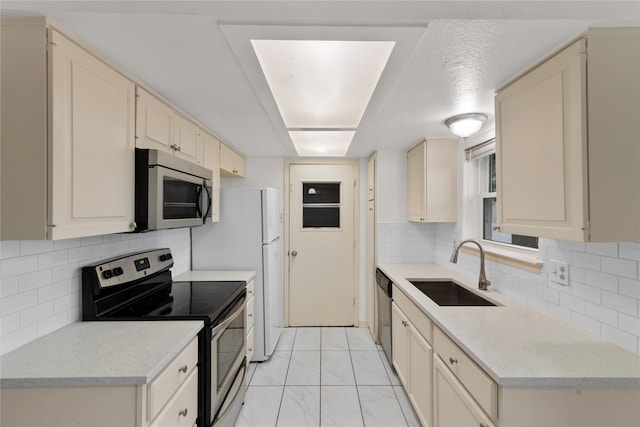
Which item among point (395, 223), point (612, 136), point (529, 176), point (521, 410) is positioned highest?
point (612, 136)

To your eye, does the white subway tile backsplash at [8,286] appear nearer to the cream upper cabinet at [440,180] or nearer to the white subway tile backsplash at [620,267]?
the white subway tile backsplash at [620,267]

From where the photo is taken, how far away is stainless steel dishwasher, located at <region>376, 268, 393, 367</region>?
2525mm

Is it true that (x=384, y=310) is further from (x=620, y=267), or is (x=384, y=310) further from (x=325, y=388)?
(x=620, y=267)

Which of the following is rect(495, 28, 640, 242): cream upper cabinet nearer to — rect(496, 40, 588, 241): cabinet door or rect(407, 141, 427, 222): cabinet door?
rect(496, 40, 588, 241): cabinet door

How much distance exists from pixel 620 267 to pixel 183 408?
2.05 m

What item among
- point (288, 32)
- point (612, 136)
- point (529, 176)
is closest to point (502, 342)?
point (529, 176)

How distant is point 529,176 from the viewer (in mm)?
1293

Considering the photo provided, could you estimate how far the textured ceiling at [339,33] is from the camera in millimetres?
937

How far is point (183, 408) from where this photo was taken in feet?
4.25

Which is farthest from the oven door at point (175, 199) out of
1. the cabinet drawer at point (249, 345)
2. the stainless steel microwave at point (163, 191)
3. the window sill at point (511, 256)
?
the window sill at point (511, 256)

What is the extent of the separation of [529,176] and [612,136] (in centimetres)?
31

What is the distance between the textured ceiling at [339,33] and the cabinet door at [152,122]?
0.09m

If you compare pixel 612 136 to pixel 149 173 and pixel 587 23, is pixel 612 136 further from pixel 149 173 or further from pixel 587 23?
pixel 149 173

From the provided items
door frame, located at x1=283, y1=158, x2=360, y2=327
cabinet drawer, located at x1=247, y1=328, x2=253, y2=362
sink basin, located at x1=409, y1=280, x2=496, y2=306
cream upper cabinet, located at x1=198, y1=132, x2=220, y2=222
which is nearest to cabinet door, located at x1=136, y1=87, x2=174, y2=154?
cream upper cabinet, located at x1=198, y1=132, x2=220, y2=222
